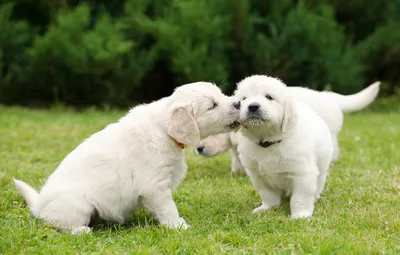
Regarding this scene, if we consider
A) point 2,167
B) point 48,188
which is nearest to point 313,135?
point 48,188

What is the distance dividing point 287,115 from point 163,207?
1.32 metres

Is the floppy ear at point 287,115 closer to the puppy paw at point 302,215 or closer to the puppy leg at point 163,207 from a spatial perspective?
the puppy paw at point 302,215

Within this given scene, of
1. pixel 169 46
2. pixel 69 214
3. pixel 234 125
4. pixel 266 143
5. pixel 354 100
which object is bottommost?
pixel 169 46

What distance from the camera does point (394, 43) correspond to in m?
14.7

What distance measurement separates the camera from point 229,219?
4.93 metres

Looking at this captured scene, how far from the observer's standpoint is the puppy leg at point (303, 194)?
5078mm

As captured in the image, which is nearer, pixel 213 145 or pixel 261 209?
pixel 261 209

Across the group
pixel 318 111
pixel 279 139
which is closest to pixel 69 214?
pixel 279 139

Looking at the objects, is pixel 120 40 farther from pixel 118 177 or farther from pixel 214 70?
pixel 118 177

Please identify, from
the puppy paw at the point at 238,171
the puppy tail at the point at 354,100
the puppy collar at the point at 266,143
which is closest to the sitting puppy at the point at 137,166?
the puppy collar at the point at 266,143

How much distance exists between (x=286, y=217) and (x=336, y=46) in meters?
9.57

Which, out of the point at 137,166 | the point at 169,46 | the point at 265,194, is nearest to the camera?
the point at 137,166

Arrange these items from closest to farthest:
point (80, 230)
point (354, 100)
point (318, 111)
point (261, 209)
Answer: point (80, 230), point (261, 209), point (318, 111), point (354, 100)

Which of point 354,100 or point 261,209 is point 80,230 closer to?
point 261,209
